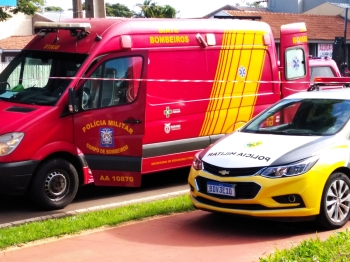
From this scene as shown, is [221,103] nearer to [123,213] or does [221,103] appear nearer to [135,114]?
[135,114]

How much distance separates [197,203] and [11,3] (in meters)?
6.45

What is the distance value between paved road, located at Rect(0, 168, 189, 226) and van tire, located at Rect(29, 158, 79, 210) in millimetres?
135

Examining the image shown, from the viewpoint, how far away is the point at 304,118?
27.9ft

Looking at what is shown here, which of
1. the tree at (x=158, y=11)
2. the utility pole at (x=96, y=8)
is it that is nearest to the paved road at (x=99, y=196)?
the utility pole at (x=96, y=8)

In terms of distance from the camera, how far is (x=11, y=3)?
40.7 ft

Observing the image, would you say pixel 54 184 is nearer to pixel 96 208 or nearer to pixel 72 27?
pixel 96 208

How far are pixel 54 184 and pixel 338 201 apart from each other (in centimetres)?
383

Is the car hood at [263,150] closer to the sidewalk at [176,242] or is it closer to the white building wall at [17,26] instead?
the sidewalk at [176,242]

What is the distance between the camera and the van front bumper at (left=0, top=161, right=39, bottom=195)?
865 centimetres

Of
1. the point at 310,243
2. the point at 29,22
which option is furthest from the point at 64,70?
the point at 29,22

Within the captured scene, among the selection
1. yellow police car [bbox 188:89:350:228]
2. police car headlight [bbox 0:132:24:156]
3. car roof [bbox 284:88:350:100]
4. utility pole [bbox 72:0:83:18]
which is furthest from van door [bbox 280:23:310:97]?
police car headlight [bbox 0:132:24:156]

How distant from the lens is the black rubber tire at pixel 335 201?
7.36 m

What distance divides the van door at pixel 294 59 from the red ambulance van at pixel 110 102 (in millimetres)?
1840

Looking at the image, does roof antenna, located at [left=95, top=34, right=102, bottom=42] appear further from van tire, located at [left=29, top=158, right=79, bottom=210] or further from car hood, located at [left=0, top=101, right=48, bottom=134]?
van tire, located at [left=29, top=158, right=79, bottom=210]
